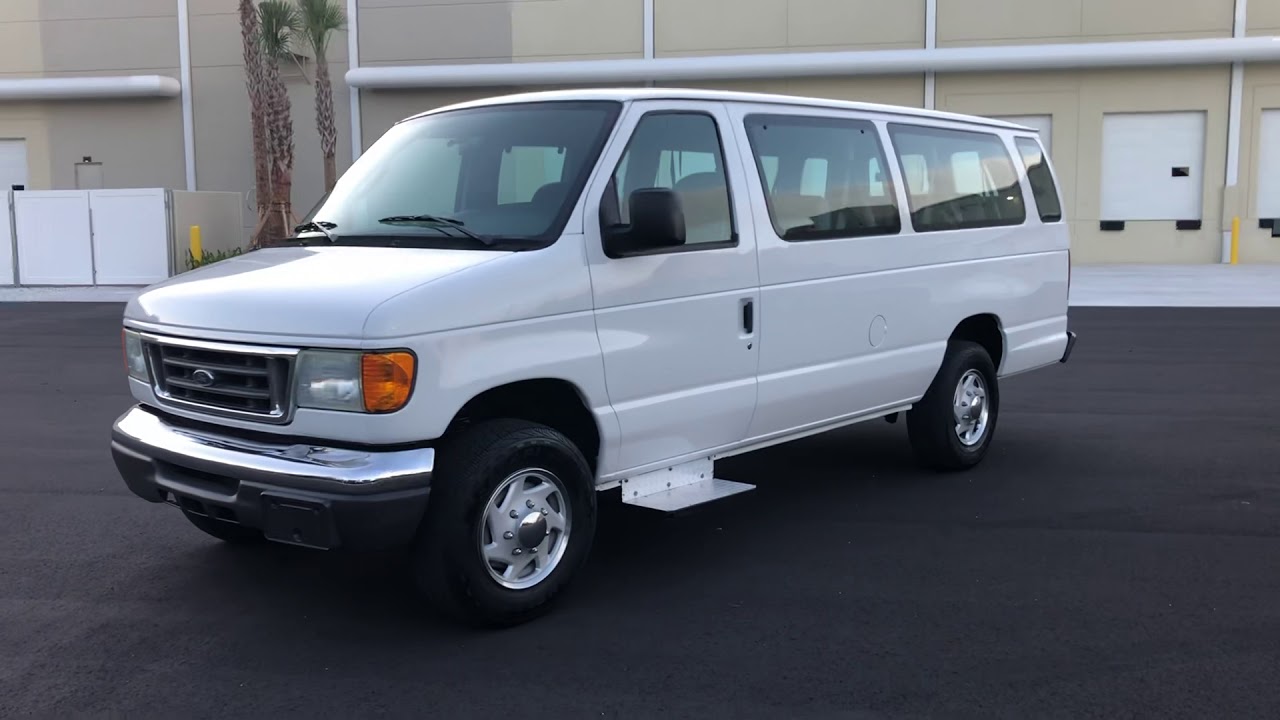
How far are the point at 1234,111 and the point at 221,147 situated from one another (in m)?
23.9

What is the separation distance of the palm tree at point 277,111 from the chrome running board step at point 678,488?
2119 centimetres

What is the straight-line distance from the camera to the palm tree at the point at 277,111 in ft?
83.0

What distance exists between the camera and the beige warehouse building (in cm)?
2588

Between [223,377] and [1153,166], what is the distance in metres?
26.1

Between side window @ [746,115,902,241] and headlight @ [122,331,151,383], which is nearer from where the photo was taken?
headlight @ [122,331,151,383]

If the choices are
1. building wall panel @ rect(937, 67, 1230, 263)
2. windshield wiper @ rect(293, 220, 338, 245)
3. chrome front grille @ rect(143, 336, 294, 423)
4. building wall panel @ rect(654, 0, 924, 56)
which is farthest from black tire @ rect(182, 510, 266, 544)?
building wall panel @ rect(654, 0, 924, 56)

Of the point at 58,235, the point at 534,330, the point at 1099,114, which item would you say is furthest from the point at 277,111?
the point at 534,330

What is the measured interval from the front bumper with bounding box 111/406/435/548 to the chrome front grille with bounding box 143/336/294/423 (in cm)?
15

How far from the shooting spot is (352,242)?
4945 mm

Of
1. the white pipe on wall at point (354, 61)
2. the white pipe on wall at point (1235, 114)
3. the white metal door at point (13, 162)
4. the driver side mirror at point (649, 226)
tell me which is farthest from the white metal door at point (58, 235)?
the white pipe on wall at point (1235, 114)

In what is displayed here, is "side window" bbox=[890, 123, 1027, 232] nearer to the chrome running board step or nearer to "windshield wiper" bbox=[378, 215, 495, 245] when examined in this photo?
the chrome running board step

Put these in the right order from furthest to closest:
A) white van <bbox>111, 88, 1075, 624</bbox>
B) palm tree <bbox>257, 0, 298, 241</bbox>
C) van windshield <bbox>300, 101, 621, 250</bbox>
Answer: palm tree <bbox>257, 0, 298, 241</bbox> < van windshield <bbox>300, 101, 621, 250</bbox> < white van <bbox>111, 88, 1075, 624</bbox>

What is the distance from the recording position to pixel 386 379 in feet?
13.3

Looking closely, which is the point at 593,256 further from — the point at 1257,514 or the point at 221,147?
the point at 221,147
